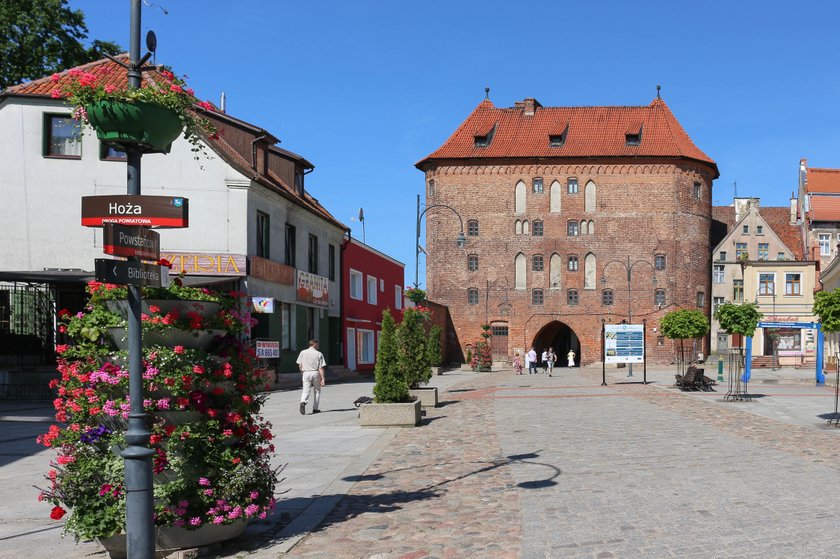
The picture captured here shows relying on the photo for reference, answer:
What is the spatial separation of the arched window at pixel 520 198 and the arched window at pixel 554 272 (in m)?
4.25

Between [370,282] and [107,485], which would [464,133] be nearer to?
[370,282]

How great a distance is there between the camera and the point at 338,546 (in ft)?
22.5

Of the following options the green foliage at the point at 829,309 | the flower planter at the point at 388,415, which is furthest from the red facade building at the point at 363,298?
the green foliage at the point at 829,309

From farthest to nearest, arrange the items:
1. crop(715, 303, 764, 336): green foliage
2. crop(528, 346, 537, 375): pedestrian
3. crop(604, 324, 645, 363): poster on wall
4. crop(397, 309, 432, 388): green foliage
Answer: crop(528, 346, 537, 375): pedestrian, crop(604, 324, 645, 363): poster on wall, crop(715, 303, 764, 336): green foliage, crop(397, 309, 432, 388): green foliage

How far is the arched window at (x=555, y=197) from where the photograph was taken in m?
62.4

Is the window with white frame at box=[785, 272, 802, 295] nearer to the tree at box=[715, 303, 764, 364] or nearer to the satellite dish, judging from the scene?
the tree at box=[715, 303, 764, 364]

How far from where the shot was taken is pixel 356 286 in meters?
44.8

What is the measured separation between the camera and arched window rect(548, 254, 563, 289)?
62.7m

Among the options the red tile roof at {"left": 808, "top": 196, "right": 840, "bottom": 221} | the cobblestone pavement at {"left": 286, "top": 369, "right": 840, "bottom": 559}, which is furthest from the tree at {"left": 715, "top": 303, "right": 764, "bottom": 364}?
the red tile roof at {"left": 808, "top": 196, "right": 840, "bottom": 221}

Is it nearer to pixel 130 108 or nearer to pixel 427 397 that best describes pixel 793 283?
pixel 427 397

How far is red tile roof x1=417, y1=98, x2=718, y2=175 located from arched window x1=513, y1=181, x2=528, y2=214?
2.33 meters

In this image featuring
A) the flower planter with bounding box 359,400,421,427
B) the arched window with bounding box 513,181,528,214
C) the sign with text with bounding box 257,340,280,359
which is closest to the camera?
the flower planter with bounding box 359,400,421,427

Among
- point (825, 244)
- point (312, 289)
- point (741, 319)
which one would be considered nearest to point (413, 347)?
point (741, 319)

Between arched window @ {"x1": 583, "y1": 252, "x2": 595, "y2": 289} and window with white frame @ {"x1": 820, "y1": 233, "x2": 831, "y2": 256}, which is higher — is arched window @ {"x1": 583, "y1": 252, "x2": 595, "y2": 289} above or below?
below
